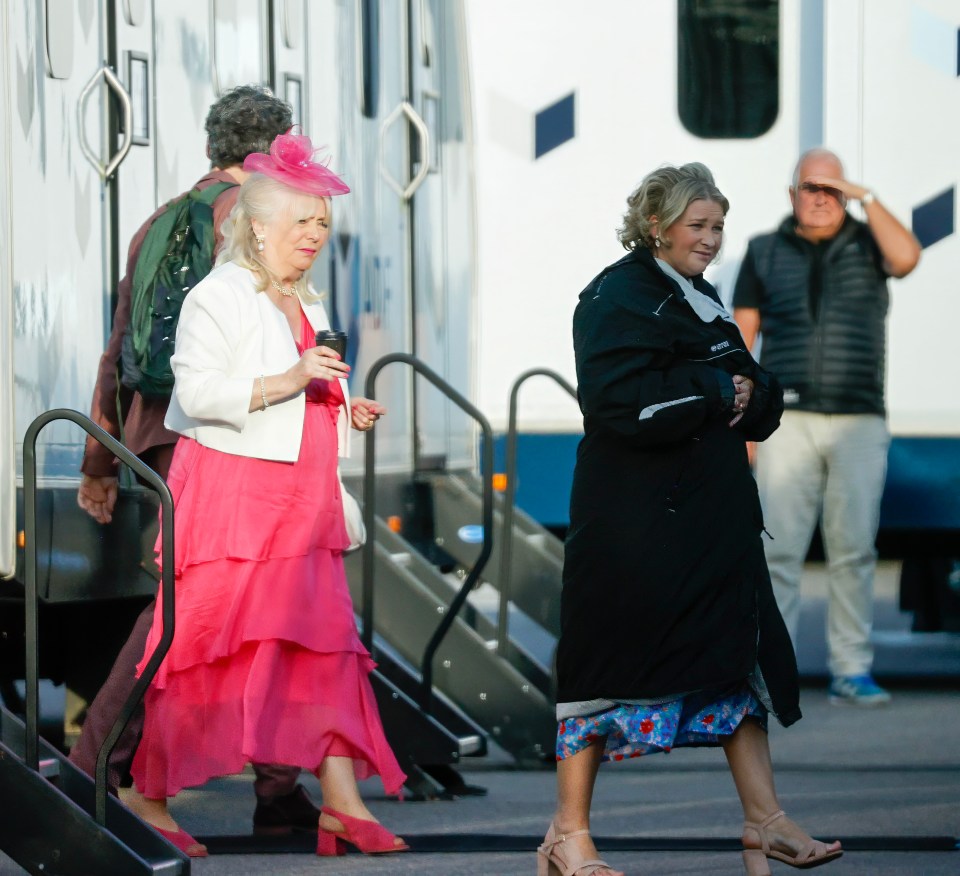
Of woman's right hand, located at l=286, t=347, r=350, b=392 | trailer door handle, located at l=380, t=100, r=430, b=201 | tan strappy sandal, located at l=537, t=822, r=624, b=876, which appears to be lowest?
tan strappy sandal, located at l=537, t=822, r=624, b=876

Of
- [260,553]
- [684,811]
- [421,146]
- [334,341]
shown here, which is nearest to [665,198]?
[334,341]

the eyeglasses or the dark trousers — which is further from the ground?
the eyeglasses

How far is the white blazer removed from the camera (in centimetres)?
489

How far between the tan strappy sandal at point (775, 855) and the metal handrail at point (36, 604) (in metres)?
1.37

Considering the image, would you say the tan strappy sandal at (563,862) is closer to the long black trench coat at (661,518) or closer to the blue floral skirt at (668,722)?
the blue floral skirt at (668,722)

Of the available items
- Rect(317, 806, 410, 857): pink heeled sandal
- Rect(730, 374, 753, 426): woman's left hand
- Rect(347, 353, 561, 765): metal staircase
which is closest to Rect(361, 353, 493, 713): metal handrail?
Rect(347, 353, 561, 765): metal staircase

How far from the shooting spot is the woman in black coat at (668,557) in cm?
443

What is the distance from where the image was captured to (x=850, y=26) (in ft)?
25.3

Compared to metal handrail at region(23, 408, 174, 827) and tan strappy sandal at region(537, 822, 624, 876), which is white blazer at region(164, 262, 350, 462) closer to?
metal handrail at region(23, 408, 174, 827)

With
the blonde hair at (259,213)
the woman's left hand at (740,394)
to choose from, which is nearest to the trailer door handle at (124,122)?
the blonde hair at (259,213)

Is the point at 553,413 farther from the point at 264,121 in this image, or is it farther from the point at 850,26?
the point at 264,121

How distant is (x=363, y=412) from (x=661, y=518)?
0.99 metres

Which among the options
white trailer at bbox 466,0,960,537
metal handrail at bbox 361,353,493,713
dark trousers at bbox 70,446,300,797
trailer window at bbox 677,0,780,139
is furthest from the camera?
trailer window at bbox 677,0,780,139

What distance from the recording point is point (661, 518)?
446 centimetres
